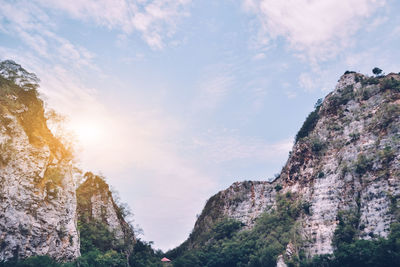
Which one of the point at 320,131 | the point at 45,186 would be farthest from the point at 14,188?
the point at 320,131

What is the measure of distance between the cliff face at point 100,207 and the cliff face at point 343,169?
22.1m

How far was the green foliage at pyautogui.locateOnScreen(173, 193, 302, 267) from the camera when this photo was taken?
173 ft

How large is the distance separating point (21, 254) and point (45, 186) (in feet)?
28.0

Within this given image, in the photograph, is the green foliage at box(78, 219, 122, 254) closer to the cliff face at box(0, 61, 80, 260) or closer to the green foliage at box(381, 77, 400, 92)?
the cliff face at box(0, 61, 80, 260)

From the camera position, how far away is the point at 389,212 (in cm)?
4162

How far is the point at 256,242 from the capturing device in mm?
58188

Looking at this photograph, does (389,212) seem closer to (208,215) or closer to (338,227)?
(338,227)

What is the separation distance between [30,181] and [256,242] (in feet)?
127

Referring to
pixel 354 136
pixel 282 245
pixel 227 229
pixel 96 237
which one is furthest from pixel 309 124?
pixel 96 237

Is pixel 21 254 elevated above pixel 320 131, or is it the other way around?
pixel 320 131

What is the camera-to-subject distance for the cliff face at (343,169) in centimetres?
4491

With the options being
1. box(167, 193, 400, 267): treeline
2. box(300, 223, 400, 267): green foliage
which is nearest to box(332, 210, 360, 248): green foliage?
box(167, 193, 400, 267): treeline

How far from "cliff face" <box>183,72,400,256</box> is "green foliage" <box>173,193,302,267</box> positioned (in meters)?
2.30

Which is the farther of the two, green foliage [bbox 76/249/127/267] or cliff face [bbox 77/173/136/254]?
cliff face [bbox 77/173/136/254]
